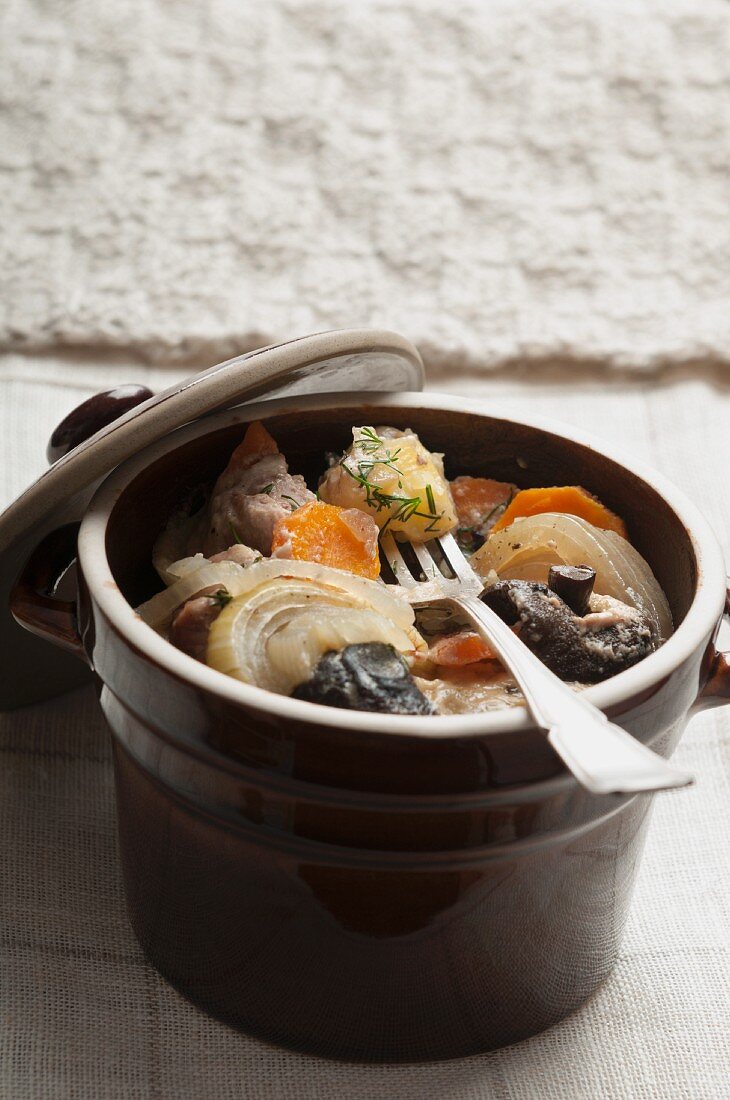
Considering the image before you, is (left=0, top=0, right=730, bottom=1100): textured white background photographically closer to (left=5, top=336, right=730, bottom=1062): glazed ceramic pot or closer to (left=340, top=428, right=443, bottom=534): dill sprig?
(left=340, top=428, right=443, bottom=534): dill sprig

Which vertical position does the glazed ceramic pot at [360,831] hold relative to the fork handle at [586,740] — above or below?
below

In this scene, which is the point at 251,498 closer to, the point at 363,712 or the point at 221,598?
the point at 221,598

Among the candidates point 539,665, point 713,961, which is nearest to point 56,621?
point 539,665

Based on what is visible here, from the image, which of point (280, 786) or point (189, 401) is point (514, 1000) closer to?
point (280, 786)

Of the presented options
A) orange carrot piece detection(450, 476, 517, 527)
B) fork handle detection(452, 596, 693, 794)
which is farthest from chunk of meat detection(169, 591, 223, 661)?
orange carrot piece detection(450, 476, 517, 527)

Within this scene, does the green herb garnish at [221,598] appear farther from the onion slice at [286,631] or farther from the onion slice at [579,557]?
the onion slice at [579,557]

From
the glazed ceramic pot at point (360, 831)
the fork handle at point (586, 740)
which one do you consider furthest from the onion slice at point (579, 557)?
the fork handle at point (586, 740)

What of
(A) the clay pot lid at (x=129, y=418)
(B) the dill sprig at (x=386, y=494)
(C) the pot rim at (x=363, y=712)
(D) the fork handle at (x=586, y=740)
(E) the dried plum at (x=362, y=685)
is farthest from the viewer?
(B) the dill sprig at (x=386, y=494)
